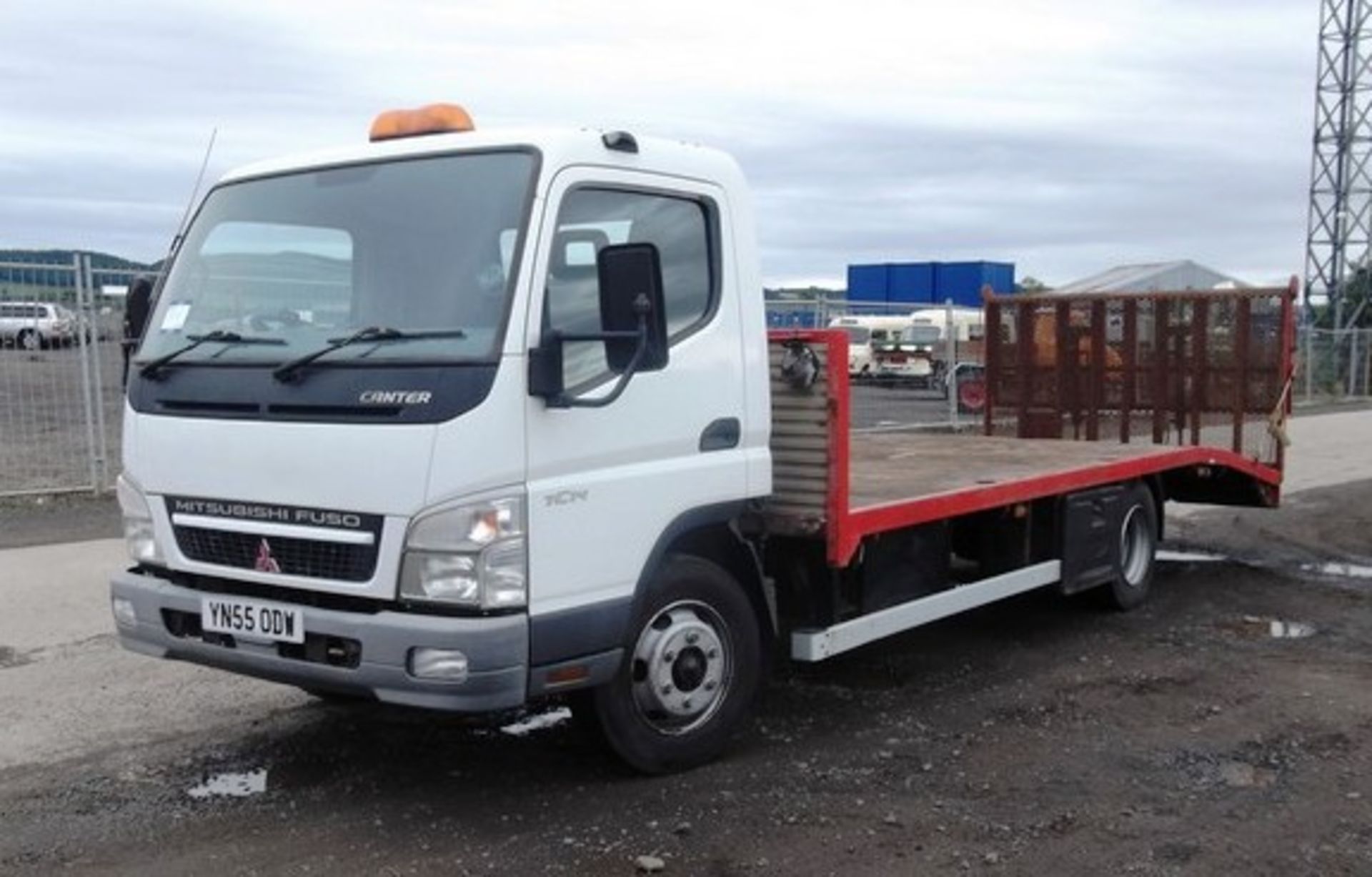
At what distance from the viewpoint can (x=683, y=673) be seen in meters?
5.07

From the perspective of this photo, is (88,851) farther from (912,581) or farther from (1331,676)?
(1331,676)

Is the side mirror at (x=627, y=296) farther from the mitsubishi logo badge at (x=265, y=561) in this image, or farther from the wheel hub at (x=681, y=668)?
the mitsubishi logo badge at (x=265, y=561)

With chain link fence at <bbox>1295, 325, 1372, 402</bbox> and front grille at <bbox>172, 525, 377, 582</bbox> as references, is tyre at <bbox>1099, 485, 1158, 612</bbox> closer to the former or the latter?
front grille at <bbox>172, 525, 377, 582</bbox>

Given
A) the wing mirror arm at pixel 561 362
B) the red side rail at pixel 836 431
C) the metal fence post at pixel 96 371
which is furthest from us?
the metal fence post at pixel 96 371

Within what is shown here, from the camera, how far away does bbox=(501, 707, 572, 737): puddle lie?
19.0 ft

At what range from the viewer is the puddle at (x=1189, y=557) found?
10.0 meters

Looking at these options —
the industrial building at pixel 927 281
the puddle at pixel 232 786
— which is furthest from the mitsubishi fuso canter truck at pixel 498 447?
the industrial building at pixel 927 281

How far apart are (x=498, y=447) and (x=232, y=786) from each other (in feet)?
6.33

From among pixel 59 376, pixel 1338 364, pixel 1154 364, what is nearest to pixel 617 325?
pixel 1154 364

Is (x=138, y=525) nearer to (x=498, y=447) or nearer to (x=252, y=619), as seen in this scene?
(x=252, y=619)

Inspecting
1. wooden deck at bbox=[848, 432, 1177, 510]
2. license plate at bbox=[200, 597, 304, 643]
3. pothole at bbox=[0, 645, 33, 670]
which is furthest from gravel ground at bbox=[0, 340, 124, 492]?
license plate at bbox=[200, 597, 304, 643]

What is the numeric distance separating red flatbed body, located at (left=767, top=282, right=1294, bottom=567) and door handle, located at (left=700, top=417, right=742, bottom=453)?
348 mm

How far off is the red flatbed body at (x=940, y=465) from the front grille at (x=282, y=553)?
177cm

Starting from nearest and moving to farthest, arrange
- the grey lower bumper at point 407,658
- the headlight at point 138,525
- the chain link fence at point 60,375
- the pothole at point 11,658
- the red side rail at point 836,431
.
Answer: the grey lower bumper at point 407,658 → the headlight at point 138,525 → the red side rail at point 836,431 → the pothole at point 11,658 → the chain link fence at point 60,375
